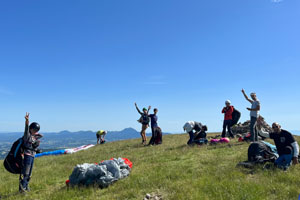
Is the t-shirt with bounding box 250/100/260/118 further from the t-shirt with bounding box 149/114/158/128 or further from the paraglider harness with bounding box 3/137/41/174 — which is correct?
the paraglider harness with bounding box 3/137/41/174

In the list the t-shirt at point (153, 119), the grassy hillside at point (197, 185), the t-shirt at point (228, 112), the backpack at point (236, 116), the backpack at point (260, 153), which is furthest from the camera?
the t-shirt at point (153, 119)

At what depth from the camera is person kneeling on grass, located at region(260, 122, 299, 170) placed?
724 centimetres

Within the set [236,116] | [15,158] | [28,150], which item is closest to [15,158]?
[15,158]

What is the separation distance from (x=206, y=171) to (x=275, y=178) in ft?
7.51

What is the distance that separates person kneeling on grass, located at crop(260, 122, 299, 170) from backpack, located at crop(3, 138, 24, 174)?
9346 mm

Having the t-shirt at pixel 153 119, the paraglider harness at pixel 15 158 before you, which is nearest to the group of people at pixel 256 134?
the t-shirt at pixel 153 119

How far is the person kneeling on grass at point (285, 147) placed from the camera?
7242 mm

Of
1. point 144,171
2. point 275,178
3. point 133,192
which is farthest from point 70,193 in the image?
point 275,178

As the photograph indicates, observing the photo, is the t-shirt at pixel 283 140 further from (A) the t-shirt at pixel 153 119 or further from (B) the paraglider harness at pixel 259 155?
(A) the t-shirt at pixel 153 119

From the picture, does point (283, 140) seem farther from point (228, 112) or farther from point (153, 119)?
point (153, 119)

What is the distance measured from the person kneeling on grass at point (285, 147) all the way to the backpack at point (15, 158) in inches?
368

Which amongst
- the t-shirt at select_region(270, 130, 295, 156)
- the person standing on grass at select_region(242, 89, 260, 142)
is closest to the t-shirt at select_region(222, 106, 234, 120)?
the person standing on grass at select_region(242, 89, 260, 142)

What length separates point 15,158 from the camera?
24.2 ft

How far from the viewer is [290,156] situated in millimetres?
7312
